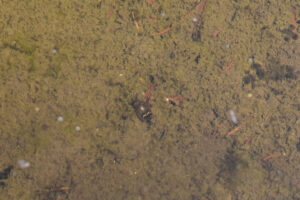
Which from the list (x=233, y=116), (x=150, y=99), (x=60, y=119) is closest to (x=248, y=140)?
(x=233, y=116)

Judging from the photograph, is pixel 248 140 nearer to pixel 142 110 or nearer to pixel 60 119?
pixel 142 110

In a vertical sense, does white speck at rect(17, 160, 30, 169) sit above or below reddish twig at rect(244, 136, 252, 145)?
below

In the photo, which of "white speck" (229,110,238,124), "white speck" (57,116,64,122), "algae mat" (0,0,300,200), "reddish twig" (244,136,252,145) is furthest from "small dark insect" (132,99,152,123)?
"reddish twig" (244,136,252,145)

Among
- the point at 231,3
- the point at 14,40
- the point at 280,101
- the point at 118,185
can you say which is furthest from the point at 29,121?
the point at 280,101

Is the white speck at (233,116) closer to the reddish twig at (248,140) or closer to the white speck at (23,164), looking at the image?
the reddish twig at (248,140)

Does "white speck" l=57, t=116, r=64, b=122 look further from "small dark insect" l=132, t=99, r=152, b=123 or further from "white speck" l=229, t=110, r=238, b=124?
"white speck" l=229, t=110, r=238, b=124
